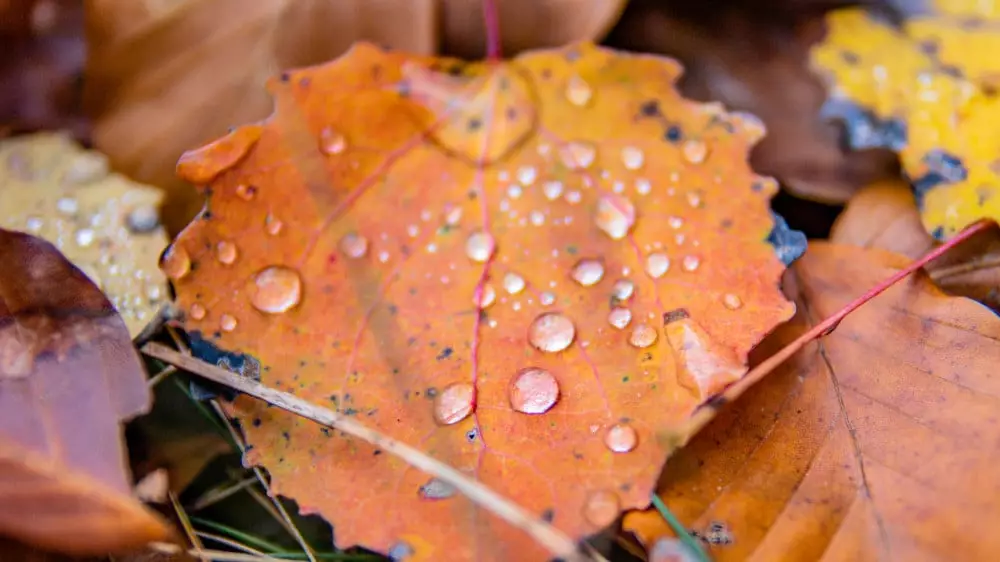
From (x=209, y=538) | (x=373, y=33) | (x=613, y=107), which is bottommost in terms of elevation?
(x=209, y=538)

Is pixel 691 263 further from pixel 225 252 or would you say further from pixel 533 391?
pixel 225 252

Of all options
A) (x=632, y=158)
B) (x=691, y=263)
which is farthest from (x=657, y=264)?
(x=632, y=158)

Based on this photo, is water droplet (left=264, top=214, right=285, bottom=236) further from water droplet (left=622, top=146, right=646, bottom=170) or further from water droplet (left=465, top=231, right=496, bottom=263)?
water droplet (left=622, top=146, right=646, bottom=170)

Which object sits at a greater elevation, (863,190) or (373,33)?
(373,33)

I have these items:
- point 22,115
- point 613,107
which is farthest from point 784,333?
point 22,115

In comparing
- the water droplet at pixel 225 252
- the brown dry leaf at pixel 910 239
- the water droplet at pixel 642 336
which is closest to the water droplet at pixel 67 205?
the water droplet at pixel 225 252

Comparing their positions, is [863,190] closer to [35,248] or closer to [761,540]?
[761,540]

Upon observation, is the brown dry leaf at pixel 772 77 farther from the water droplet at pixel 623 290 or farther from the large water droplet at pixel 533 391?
the large water droplet at pixel 533 391
